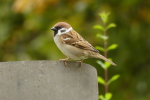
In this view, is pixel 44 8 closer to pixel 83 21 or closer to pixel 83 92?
pixel 83 21

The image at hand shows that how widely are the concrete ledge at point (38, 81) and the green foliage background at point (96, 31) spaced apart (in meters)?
4.50

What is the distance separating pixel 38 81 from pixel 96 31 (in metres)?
4.83

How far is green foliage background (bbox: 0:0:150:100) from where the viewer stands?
833 cm

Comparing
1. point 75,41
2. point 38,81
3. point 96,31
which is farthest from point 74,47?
point 96,31

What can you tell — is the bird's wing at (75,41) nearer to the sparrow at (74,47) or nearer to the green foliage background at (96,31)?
the sparrow at (74,47)

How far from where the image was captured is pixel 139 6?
886 centimetres

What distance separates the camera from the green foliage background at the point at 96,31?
27.3 feet

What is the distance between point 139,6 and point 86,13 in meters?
1.00

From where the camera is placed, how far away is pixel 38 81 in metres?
3.34

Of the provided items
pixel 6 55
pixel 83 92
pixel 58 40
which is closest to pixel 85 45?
pixel 58 40

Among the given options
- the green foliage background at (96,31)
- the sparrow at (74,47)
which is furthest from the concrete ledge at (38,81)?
the green foliage background at (96,31)

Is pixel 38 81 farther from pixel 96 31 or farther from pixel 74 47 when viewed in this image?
pixel 96 31

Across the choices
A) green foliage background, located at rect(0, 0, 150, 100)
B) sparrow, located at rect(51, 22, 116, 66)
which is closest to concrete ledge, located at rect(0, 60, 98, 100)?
sparrow, located at rect(51, 22, 116, 66)

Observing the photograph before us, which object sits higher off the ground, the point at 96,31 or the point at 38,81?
the point at 96,31
